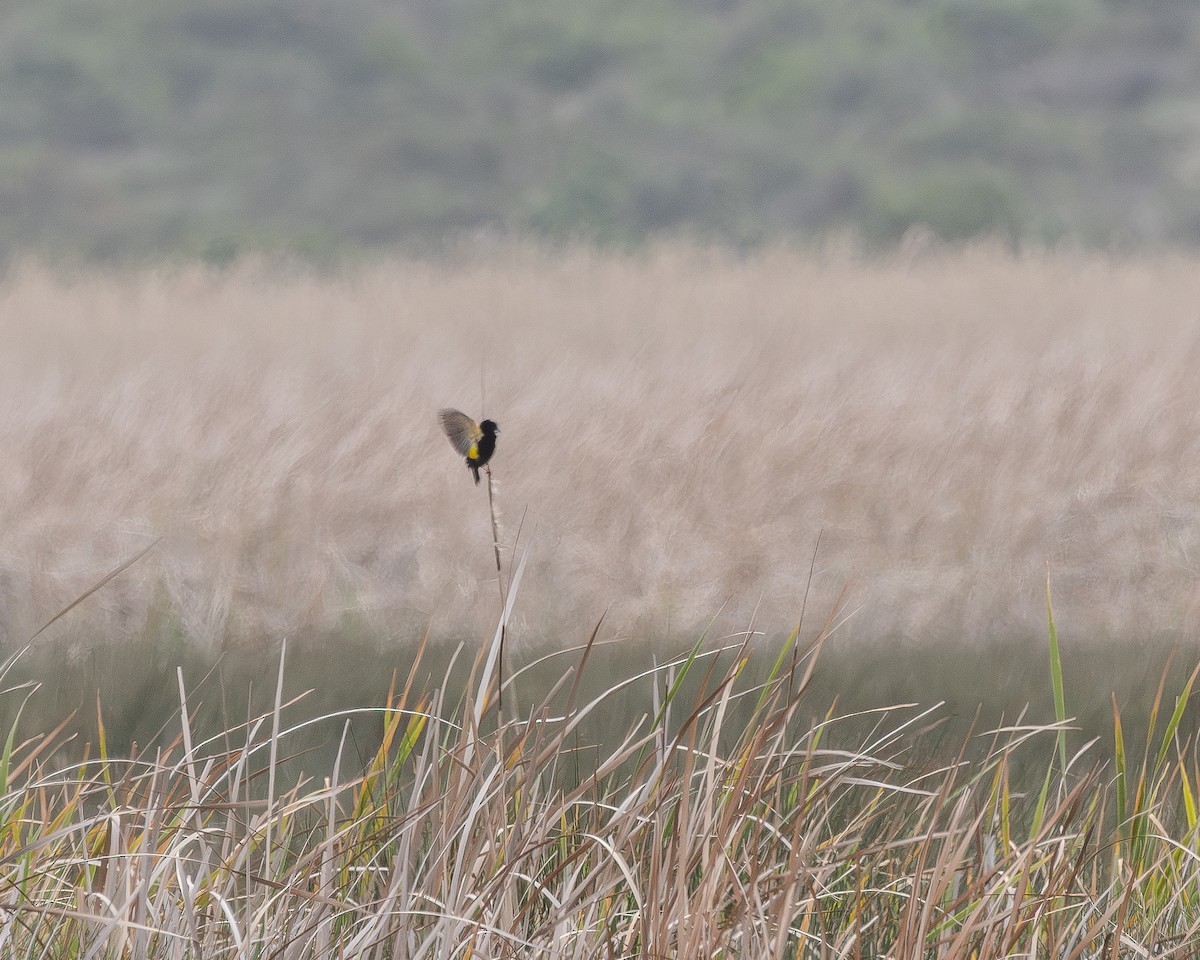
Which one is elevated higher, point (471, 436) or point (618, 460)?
point (471, 436)

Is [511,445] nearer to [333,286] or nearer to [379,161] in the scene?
[333,286]

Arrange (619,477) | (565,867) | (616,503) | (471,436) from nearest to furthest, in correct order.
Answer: (471,436)
(565,867)
(616,503)
(619,477)

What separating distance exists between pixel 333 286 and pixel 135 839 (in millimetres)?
6344

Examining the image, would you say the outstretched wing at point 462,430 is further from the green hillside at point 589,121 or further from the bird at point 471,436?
the green hillside at point 589,121

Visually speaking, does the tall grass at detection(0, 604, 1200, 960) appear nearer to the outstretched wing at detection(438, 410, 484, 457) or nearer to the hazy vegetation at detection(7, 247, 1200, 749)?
the outstretched wing at detection(438, 410, 484, 457)

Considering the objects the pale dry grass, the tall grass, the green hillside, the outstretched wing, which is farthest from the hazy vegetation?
the green hillside

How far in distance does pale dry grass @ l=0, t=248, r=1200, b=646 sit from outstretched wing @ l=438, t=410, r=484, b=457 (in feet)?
3.01

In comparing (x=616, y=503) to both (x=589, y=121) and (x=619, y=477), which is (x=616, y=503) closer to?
(x=619, y=477)

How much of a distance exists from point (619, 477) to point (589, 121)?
575 inches

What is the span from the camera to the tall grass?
5.91ft

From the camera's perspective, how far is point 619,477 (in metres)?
4.15

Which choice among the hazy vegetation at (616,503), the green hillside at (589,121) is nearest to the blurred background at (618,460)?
the hazy vegetation at (616,503)

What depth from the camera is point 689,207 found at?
53.4 ft

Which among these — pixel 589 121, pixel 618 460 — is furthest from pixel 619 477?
pixel 589 121
